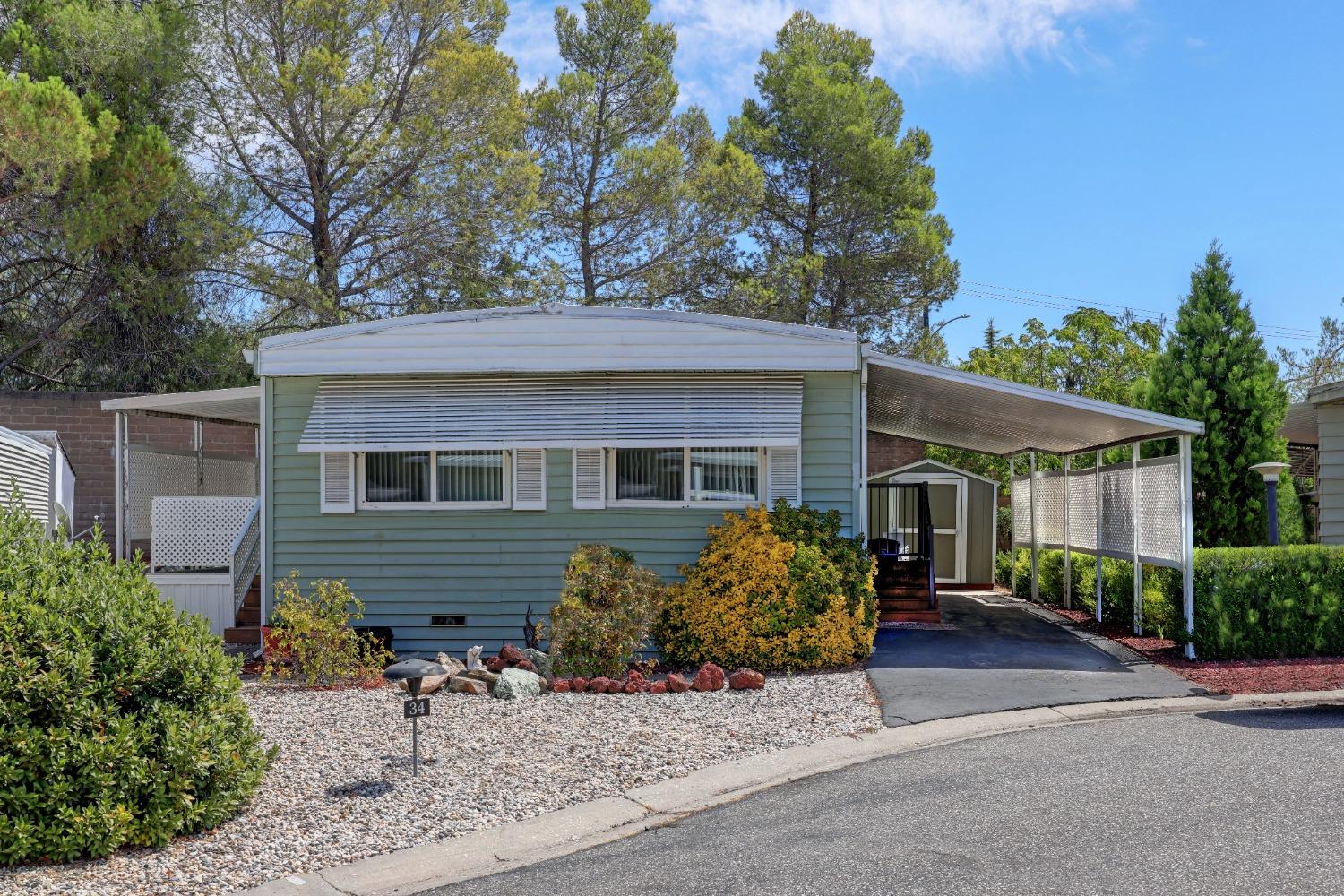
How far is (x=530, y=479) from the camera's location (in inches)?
433

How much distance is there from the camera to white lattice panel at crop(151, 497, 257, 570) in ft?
38.0

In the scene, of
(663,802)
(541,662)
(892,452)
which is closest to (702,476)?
(541,662)

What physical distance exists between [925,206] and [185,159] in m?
14.5

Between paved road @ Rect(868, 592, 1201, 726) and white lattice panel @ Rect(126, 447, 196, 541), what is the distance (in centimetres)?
806

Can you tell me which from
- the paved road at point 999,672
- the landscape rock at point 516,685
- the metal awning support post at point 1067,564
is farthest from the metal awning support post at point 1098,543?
the landscape rock at point 516,685

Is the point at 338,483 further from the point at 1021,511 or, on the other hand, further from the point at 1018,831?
the point at 1021,511

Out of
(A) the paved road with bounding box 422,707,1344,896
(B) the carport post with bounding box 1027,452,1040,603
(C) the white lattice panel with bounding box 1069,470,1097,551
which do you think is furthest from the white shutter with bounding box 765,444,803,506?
(B) the carport post with bounding box 1027,452,1040,603

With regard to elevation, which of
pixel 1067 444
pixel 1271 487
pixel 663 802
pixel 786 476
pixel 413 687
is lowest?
pixel 663 802

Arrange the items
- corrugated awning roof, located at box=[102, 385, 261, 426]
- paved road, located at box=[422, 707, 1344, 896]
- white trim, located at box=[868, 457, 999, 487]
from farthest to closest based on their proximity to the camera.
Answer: white trim, located at box=[868, 457, 999, 487] → corrugated awning roof, located at box=[102, 385, 261, 426] → paved road, located at box=[422, 707, 1344, 896]

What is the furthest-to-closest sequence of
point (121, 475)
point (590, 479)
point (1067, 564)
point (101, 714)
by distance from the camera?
1. point (1067, 564)
2. point (121, 475)
3. point (590, 479)
4. point (101, 714)

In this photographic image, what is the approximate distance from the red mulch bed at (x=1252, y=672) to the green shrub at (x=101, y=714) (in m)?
7.24

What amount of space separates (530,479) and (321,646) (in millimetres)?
2667

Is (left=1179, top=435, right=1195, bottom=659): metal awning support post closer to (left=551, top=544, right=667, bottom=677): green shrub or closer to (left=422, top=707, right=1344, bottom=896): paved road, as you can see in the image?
(left=422, top=707, right=1344, bottom=896): paved road

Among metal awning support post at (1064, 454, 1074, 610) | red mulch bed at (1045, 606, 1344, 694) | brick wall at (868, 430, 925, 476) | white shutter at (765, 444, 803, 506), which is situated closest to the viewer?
red mulch bed at (1045, 606, 1344, 694)
